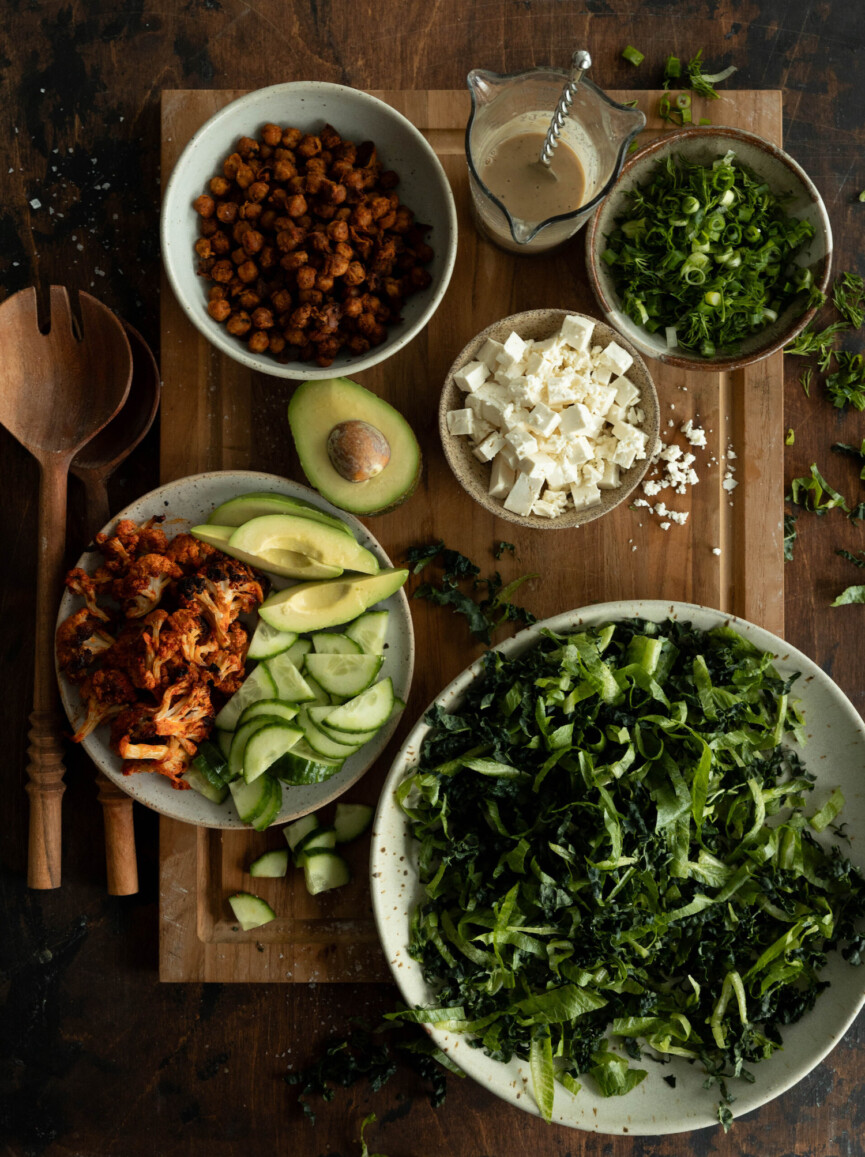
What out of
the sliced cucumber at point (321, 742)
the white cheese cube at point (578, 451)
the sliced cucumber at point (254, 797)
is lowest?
the sliced cucumber at point (254, 797)

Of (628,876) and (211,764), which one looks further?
(211,764)

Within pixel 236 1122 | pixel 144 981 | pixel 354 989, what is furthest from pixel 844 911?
pixel 144 981

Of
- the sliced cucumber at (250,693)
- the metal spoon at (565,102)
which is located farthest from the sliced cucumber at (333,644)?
the metal spoon at (565,102)

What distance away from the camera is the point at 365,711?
6.40 feet

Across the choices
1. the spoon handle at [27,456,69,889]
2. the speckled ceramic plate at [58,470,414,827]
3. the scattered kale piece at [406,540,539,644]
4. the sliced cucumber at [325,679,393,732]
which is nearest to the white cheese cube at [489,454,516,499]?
the scattered kale piece at [406,540,539,644]

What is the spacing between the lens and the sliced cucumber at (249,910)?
7.01ft

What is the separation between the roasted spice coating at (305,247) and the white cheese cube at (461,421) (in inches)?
10.2

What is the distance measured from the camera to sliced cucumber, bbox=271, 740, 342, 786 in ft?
6.35

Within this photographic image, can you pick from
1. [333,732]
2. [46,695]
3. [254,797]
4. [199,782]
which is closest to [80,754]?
[46,695]

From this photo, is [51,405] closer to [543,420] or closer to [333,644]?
[333,644]

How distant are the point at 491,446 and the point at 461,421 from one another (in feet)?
0.32

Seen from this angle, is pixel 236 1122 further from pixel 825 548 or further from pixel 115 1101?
pixel 825 548

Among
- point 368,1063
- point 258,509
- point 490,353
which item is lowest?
point 368,1063

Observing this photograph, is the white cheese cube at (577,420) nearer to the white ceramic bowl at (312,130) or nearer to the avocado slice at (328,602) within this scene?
the white ceramic bowl at (312,130)
